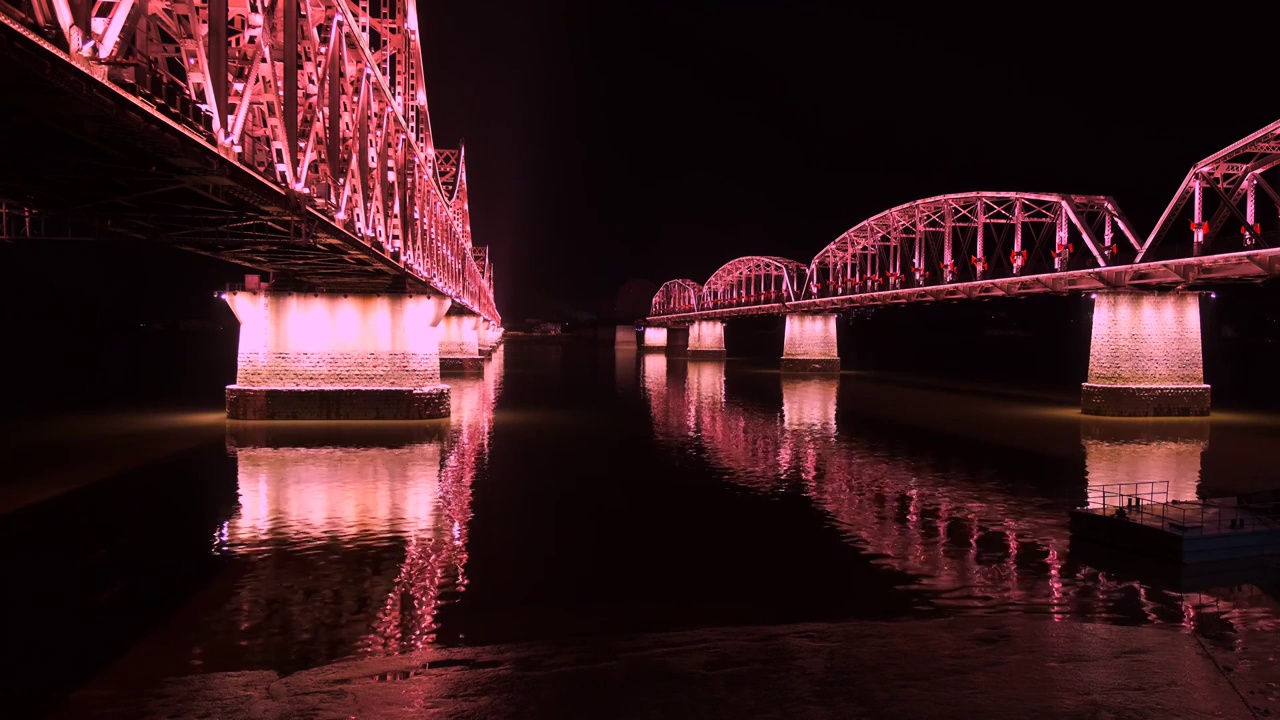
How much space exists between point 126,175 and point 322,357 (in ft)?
82.4

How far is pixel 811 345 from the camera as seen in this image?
103 meters

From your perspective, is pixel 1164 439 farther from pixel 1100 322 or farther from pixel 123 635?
pixel 123 635

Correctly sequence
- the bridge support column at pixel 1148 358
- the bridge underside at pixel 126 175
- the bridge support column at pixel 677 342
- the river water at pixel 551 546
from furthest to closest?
1. the bridge support column at pixel 677 342
2. the bridge support column at pixel 1148 358
3. the river water at pixel 551 546
4. the bridge underside at pixel 126 175

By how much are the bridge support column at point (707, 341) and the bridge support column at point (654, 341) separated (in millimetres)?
37331

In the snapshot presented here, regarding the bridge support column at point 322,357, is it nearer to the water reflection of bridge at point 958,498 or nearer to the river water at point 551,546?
the river water at point 551,546

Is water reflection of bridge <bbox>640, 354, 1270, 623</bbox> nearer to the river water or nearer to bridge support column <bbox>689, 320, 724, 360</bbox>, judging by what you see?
the river water

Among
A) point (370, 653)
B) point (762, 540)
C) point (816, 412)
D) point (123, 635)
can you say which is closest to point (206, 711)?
point (370, 653)

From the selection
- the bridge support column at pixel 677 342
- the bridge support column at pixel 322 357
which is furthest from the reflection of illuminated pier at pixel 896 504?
the bridge support column at pixel 677 342

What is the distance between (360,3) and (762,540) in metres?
24.0

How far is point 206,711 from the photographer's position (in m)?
11.5

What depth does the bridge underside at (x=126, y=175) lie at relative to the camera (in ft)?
40.9

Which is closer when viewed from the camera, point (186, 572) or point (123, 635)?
point (123, 635)

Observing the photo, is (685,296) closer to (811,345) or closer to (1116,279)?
(811,345)

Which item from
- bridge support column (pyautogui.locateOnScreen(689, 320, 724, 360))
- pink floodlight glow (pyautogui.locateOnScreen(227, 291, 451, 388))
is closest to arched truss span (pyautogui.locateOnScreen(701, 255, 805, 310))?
bridge support column (pyautogui.locateOnScreen(689, 320, 724, 360))
